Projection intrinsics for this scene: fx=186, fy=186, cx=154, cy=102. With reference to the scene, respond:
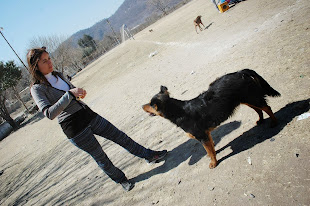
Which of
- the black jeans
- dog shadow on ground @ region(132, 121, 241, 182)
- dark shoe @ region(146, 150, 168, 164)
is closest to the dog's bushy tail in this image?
dog shadow on ground @ region(132, 121, 241, 182)

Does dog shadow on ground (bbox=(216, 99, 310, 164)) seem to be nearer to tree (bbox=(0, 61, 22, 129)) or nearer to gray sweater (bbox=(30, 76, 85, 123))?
gray sweater (bbox=(30, 76, 85, 123))

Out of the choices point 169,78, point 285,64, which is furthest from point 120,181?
point 169,78

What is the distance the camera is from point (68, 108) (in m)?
2.66

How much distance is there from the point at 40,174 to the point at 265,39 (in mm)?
8596

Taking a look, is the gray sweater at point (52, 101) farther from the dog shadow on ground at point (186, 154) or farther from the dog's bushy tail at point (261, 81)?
the dog's bushy tail at point (261, 81)

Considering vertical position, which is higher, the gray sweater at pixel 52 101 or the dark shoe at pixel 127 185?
the gray sweater at pixel 52 101

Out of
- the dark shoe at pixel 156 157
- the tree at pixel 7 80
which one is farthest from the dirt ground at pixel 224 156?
the tree at pixel 7 80

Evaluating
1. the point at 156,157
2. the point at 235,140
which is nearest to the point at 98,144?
the point at 156,157

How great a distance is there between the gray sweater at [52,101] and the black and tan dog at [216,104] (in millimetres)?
1244

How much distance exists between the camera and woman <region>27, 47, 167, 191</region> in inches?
95.0

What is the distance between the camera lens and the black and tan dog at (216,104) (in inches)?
108

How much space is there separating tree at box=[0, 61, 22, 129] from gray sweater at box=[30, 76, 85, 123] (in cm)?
2268

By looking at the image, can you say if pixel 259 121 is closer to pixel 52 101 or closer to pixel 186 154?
pixel 186 154

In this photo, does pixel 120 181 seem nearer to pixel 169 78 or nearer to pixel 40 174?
pixel 40 174
